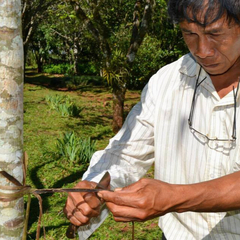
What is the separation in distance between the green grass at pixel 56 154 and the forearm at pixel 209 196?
54.0 inches

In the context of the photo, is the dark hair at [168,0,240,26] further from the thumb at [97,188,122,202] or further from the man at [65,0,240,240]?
the thumb at [97,188,122,202]

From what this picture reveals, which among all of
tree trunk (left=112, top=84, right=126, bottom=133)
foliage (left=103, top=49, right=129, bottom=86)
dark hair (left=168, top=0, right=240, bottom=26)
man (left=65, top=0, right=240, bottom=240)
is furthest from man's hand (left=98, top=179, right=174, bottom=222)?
tree trunk (left=112, top=84, right=126, bottom=133)

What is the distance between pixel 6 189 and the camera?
126 cm

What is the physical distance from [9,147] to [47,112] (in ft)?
28.2

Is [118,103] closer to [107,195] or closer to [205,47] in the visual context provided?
[205,47]

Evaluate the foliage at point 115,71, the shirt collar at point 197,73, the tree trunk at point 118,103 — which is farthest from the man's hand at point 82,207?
the tree trunk at point 118,103

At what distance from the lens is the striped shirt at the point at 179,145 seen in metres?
1.49

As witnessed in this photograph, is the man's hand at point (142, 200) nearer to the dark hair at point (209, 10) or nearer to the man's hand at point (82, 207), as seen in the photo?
the man's hand at point (82, 207)

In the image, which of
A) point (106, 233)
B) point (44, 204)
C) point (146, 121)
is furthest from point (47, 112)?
point (146, 121)

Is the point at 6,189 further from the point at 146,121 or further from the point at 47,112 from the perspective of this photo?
the point at 47,112

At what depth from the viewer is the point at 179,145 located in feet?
5.35

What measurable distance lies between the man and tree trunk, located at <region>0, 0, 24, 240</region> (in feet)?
0.86

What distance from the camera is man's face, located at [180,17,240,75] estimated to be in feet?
4.34

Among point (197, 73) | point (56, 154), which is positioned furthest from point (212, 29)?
point (56, 154)
